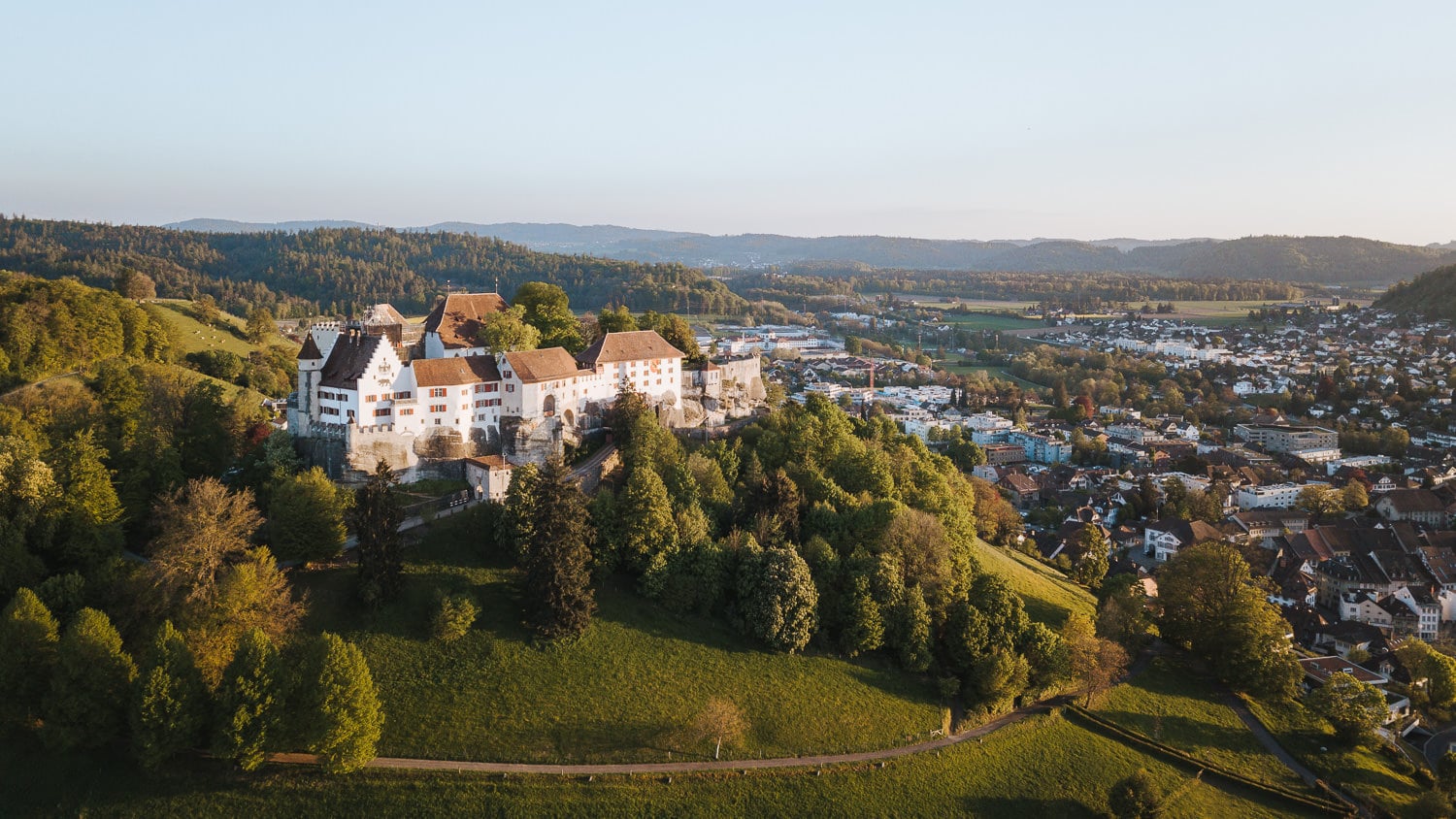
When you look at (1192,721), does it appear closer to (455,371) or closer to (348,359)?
(455,371)

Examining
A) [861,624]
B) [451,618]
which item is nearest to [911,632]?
[861,624]

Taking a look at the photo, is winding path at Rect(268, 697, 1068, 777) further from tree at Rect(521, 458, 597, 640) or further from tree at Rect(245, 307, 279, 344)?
tree at Rect(245, 307, 279, 344)

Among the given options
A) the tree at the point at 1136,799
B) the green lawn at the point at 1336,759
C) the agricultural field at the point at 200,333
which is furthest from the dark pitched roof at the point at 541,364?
the agricultural field at the point at 200,333

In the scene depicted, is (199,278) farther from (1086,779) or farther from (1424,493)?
(1424,493)

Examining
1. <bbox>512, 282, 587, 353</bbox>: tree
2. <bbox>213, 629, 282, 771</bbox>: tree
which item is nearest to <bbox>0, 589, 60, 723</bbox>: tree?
<bbox>213, 629, 282, 771</bbox>: tree

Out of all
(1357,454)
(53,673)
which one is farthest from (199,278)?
(1357,454)
